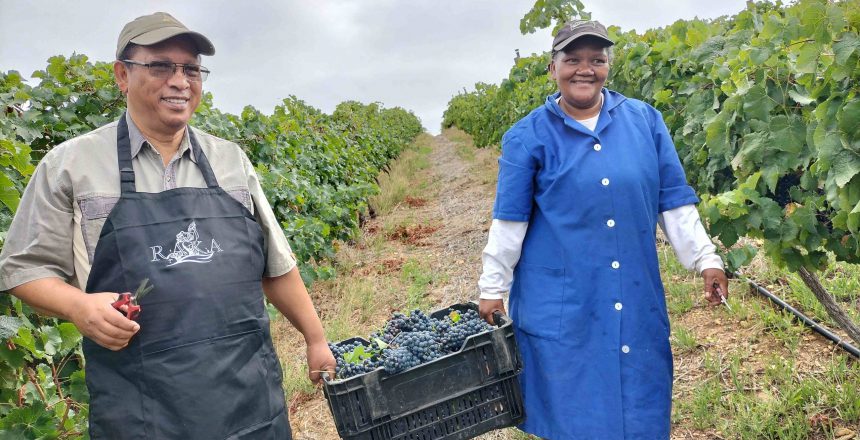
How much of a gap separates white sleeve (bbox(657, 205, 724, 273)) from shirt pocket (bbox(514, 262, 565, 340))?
1.59 feet

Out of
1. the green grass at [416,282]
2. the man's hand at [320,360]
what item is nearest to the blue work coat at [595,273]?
the man's hand at [320,360]

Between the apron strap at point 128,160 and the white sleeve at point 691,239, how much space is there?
5.51ft

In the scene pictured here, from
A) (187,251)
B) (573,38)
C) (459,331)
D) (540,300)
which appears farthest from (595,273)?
(187,251)

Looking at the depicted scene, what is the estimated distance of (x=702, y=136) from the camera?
12.1ft

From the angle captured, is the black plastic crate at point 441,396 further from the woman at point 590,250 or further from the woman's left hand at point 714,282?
the woman's left hand at point 714,282

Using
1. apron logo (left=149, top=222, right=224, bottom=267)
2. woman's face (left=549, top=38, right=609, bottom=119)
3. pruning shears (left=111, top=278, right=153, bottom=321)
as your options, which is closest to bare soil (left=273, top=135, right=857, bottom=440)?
woman's face (left=549, top=38, right=609, bottom=119)

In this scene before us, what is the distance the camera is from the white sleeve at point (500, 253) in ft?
8.63

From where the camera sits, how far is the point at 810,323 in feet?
14.3

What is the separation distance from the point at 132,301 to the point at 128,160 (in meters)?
0.42

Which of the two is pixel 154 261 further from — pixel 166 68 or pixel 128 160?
pixel 166 68

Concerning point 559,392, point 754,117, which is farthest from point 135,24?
point 754,117

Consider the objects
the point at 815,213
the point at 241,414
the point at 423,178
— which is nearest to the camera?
the point at 241,414

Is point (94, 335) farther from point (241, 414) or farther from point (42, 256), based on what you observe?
point (241, 414)

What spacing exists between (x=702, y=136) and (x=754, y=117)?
36.6 inches
